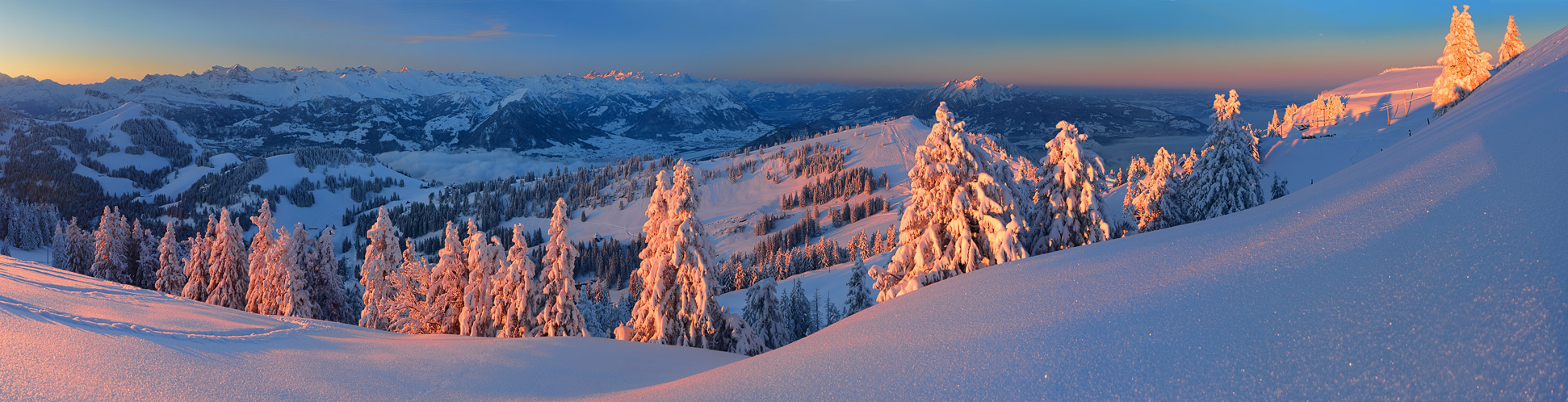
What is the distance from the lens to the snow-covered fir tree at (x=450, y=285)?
98.9ft

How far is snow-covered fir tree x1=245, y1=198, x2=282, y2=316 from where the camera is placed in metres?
38.4

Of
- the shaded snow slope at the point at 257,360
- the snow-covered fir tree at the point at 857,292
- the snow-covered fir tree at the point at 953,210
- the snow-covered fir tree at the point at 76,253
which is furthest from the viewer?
the snow-covered fir tree at the point at 76,253

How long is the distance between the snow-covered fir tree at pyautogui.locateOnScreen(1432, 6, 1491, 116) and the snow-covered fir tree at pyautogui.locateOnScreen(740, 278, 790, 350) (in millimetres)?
48742

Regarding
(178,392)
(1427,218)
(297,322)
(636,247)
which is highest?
(1427,218)

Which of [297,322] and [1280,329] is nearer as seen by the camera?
[1280,329]

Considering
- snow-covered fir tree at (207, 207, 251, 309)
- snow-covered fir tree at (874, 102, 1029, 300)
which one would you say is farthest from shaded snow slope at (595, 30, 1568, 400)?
snow-covered fir tree at (207, 207, 251, 309)

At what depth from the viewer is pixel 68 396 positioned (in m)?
7.88

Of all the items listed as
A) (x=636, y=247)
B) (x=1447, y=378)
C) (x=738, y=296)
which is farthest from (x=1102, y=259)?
(x=636, y=247)

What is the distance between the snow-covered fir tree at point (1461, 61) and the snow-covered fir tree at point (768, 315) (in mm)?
48742

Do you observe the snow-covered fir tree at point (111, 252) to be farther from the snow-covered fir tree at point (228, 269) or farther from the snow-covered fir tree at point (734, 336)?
the snow-covered fir tree at point (734, 336)

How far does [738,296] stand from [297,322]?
5574cm

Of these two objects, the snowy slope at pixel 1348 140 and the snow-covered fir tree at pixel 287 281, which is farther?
the snowy slope at pixel 1348 140

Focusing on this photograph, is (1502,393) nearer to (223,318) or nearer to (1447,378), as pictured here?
(1447,378)

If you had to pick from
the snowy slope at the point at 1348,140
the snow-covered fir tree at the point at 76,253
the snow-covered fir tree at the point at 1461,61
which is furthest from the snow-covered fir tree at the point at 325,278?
the snow-covered fir tree at the point at 1461,61
